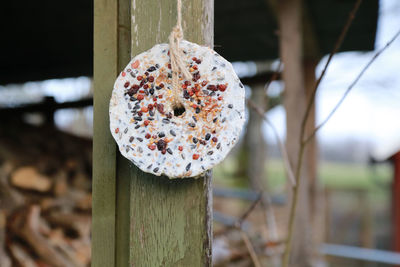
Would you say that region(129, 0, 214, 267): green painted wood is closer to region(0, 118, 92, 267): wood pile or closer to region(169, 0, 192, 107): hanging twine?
region(169, 0, 192, 107): hanging twine

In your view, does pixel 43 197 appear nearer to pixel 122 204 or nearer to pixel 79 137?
pixel 79 137

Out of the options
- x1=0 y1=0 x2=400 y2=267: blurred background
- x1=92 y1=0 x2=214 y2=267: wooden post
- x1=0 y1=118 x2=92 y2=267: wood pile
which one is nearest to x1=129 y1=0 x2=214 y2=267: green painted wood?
x1=92 y1=0 x2=214 y2=267: wooden post

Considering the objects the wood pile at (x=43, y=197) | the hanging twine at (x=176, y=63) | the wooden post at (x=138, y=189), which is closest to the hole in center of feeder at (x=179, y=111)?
the hanging twine at (x=176, y=63)

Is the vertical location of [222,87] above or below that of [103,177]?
above

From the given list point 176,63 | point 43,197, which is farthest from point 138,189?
point 43,197

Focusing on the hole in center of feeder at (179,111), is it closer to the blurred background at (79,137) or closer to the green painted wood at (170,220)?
the green painted wood at (170,220)

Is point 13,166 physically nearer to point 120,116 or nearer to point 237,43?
point 237,43
